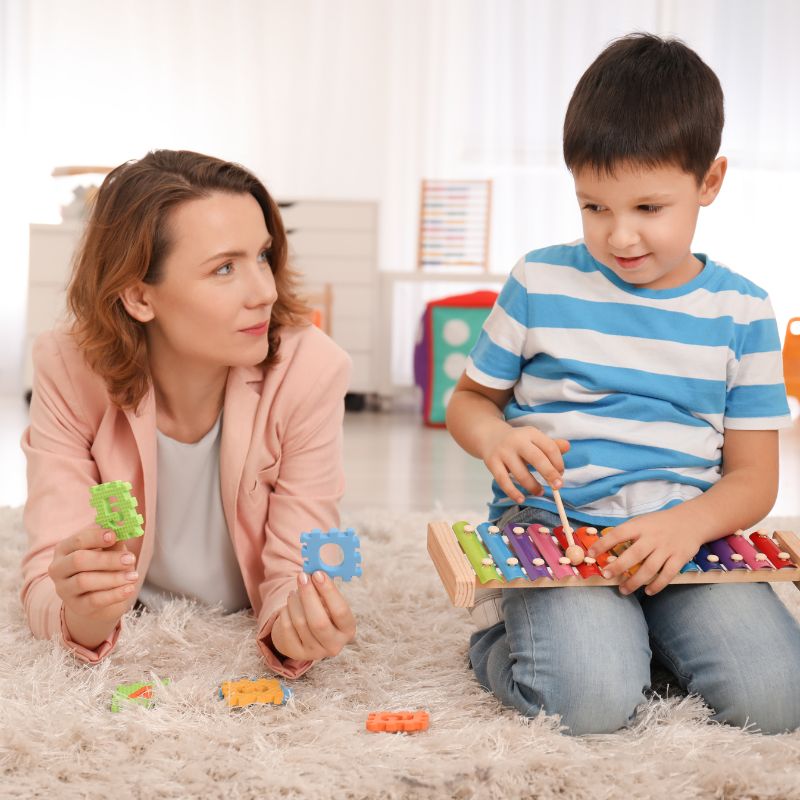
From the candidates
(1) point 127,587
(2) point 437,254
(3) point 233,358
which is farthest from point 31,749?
(2) point 437,254

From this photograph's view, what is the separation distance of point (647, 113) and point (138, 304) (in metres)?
0.60

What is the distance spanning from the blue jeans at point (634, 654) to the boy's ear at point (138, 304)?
20.4 inches

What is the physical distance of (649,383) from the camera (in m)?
1.18

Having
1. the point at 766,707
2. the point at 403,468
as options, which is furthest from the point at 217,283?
the point at 403,468

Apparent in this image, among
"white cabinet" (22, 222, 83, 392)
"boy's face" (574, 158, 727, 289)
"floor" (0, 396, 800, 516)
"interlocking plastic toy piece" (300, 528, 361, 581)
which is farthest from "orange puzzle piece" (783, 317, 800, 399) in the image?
"white cabinet" (22, 222, 83, 392)

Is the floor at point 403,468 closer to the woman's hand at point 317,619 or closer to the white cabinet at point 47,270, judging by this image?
the white cabinet at point 47,270

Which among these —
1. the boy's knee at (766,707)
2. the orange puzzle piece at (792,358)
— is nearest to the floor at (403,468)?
the orange puzzle piece at (792,358)

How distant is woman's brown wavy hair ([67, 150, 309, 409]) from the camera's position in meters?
1.19

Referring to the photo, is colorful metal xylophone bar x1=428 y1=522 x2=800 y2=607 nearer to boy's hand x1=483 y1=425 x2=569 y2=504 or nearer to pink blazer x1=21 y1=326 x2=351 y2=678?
boy's hand x1=483 y1=425 x2=569 y2=504

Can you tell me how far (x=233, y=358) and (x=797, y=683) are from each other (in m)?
0.68

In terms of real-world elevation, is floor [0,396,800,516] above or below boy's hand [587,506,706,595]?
below

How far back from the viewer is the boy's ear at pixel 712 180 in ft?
3.72

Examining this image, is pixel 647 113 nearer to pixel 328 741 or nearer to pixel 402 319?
pixel 328 741

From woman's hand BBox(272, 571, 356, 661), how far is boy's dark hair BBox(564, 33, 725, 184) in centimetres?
51
